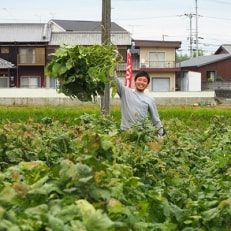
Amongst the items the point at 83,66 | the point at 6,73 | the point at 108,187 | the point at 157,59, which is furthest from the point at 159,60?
the point at 108,187

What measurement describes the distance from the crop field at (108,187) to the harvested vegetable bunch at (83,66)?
1168mm

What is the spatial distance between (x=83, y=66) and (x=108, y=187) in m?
3.73

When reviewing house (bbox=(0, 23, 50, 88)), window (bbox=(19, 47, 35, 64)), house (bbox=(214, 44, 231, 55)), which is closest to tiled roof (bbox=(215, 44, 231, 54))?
house (bbox=(214, 44, 231, 55))

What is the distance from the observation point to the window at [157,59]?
46.5 meters

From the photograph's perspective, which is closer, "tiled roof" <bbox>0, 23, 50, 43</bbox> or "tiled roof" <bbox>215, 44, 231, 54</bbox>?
"tiled roof" <bbox>0, 23, 50, 43</bbox>

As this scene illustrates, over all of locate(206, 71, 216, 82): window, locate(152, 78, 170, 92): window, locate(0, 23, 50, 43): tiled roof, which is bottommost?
locate(152, 78, 170, 92): window

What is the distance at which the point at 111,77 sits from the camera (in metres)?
6.83

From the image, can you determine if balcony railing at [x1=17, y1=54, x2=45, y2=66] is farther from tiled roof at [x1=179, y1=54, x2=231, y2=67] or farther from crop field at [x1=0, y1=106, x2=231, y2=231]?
crop field at [x1=0, y1=106, x2=231, y2=231]

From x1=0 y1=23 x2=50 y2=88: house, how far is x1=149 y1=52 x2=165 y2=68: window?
278 inches

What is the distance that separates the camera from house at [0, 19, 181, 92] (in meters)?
45.0

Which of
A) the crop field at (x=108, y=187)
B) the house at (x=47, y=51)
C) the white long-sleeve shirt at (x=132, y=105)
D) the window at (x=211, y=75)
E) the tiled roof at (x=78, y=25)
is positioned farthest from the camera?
the tiled roof at (x=78, y=25)

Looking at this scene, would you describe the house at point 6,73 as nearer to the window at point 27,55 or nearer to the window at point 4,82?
the window at point 4,82

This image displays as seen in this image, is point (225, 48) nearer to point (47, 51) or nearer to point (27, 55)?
Answer: point (47, 51)

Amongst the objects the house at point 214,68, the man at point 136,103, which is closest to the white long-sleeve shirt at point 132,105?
the man at point 136,103
